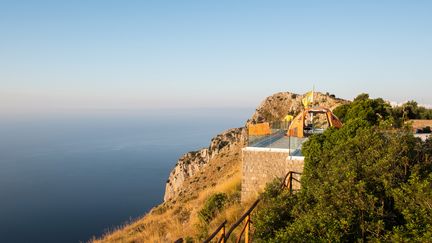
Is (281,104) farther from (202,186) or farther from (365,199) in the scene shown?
(365,199)

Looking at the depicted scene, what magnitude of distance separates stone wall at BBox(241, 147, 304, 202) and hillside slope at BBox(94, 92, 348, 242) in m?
0.86

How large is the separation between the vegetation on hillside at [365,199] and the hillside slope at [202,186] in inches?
162

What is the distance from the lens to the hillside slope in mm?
12743

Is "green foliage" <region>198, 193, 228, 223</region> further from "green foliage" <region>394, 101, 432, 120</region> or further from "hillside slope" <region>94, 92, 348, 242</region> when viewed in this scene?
"green foliage" <region>394, 101, 432, 120</region>

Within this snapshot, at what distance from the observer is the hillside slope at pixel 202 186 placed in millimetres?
12743

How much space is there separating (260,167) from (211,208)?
2.68m

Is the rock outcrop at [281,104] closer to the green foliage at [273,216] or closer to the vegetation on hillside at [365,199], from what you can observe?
the vegetation on hillside at [365,199]

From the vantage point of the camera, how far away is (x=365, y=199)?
228 inches

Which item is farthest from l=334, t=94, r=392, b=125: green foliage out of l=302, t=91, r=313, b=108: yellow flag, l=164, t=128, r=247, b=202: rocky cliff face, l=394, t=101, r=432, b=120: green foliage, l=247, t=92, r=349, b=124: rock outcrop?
l=164, t=128, r=247, b=202: rocky cliff face

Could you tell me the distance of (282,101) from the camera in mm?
38938

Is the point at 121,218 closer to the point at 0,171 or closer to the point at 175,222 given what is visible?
the point at 175,222

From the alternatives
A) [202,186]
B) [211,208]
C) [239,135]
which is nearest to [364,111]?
[211,208]

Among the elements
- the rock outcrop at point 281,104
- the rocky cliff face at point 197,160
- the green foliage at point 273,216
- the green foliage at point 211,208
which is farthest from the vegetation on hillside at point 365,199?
the rocky cliff face at point 197,160

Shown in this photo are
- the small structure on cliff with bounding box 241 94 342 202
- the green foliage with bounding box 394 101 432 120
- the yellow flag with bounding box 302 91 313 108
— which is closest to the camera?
the small structure on cliff with bounding box 241 94 342 202
